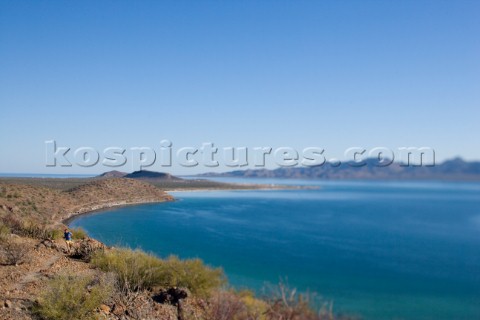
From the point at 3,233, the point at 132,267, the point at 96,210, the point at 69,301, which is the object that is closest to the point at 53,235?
the point at 3,233

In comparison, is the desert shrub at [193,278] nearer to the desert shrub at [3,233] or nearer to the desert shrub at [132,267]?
the desert shrub at [132,267]

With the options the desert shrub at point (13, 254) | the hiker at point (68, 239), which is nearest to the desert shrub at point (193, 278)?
the desert shrub at point (13, 254)

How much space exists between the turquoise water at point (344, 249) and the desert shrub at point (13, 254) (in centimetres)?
740

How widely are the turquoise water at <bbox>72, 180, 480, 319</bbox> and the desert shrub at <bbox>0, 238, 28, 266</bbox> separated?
740cm

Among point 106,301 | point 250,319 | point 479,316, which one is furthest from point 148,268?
point 479,316

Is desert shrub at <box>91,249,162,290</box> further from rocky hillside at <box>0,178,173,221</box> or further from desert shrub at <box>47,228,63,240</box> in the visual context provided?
rocky hillside at <box>0,178,173,221</box>

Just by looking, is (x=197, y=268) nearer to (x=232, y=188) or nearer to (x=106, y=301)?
(x=106, y=301)

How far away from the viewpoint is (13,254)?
11039 mm

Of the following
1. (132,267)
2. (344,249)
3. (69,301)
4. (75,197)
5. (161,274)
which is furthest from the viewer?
(75,197)

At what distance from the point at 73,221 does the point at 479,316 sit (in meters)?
35.8

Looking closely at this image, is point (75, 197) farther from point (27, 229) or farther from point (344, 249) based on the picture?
point (344, 249)

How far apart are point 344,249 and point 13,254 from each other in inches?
790

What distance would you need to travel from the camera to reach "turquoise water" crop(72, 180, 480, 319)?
14.9m

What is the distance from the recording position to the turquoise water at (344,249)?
1494 centimetres
